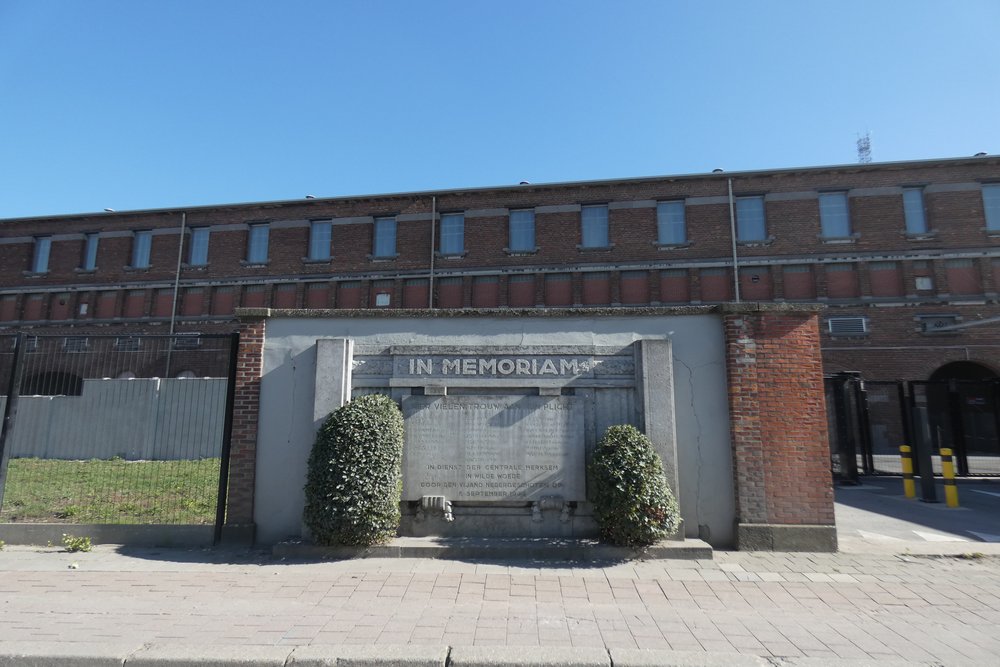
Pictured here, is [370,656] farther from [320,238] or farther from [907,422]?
[320,238]

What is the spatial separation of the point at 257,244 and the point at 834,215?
2833cm

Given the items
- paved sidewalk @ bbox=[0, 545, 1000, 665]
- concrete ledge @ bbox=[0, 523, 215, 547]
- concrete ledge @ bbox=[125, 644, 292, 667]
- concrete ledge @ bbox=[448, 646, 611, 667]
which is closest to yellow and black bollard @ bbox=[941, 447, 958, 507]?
paved sidewalk @ bbox=[0, 545, 1000, 665]

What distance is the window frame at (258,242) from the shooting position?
1113 inches

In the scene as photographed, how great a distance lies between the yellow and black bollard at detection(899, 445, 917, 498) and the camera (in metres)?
11.5

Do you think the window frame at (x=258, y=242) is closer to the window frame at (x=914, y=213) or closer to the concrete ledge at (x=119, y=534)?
the concrete ledge at (x=119, y=534)

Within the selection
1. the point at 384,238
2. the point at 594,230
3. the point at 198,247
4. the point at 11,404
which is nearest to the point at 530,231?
the point at 594,230

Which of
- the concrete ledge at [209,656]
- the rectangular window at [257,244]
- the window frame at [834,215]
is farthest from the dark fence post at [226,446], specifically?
the window frame at [834,215]

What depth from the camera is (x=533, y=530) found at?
22.1 feet

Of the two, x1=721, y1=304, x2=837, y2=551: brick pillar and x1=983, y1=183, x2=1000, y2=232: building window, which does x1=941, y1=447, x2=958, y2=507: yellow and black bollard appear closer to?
x1=721, y1=304, x2=837, y2=551: brick pillar

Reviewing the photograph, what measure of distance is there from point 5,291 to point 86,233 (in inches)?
218

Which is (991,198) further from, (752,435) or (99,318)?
(99,318)

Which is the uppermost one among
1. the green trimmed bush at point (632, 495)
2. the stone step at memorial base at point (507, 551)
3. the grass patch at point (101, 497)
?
the green trimmed bush at point (632, 495)

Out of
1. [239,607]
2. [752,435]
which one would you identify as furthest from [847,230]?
[239,607]

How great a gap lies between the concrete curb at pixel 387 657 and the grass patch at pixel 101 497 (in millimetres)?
3884
